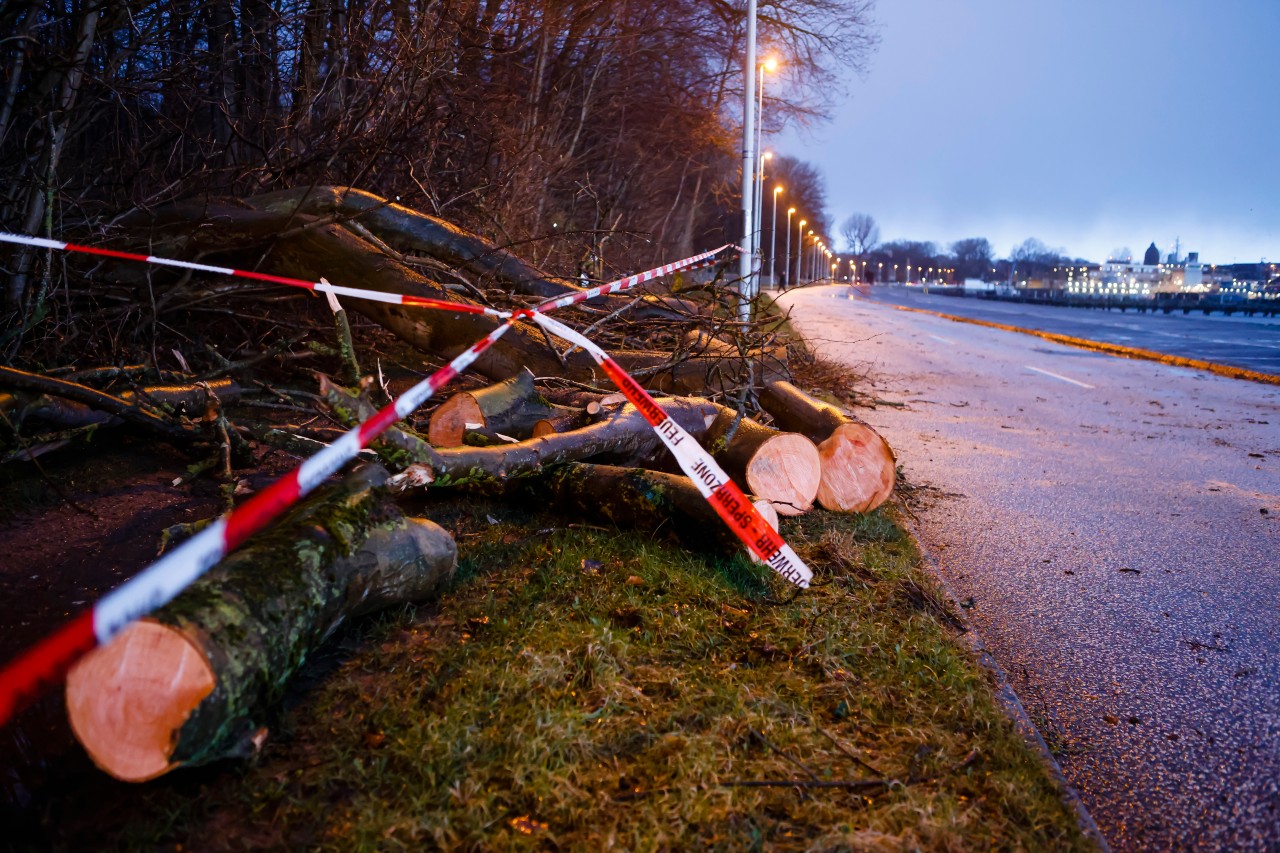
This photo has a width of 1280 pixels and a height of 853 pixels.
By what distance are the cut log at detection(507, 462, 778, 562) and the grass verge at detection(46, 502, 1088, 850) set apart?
324mm

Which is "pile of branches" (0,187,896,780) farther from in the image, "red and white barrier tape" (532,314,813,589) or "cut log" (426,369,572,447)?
"red and white barrier tape" (532,314,813,589)

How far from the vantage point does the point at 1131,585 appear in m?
4.18

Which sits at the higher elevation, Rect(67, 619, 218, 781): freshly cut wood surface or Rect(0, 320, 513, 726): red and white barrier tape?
Rect(0, 320, 513, 726): red and white barrier tape

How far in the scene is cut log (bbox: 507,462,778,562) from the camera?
3.84 meters

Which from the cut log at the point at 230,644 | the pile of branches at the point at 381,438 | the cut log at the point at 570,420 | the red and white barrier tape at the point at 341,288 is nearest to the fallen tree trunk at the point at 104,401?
the pile of branches at the point at 381,438

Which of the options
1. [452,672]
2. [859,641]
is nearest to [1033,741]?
[859,641]

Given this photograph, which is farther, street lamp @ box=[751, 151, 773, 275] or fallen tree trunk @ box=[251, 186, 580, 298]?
street lamp @ box=[751, 151, 773, 275]

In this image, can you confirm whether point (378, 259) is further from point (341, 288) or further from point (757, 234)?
point (757, 234)

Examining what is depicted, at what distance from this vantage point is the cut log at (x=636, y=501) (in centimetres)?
384

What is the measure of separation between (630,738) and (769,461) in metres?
2.30

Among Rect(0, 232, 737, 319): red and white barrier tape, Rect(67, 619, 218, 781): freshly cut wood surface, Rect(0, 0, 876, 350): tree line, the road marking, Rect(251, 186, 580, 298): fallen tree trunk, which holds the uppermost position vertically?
Rect(0, 0, 876, 350): tree line

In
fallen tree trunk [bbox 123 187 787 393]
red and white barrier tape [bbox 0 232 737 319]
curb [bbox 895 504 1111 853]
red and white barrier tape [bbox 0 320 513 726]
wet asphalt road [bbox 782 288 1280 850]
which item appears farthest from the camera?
fallen tree trunk [bbox 123 187 787 393]

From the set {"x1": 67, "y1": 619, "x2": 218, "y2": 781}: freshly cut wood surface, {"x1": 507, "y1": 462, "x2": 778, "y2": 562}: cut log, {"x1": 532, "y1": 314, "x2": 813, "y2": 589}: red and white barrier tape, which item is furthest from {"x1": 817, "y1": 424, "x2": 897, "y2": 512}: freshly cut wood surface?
{"x1": 67, "y1": 619, "x2": 218, "y2": 781}: freshly cut wood surface

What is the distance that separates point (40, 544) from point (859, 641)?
3.92m
